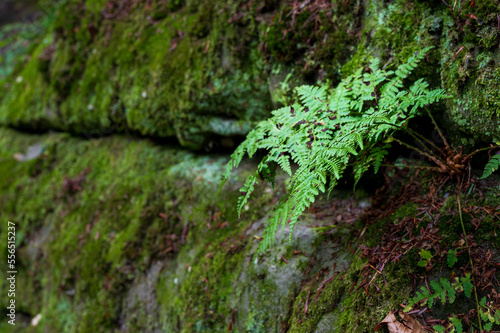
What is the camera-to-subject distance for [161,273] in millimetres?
3656

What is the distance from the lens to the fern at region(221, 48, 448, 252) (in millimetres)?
1982

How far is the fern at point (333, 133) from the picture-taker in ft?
6.50

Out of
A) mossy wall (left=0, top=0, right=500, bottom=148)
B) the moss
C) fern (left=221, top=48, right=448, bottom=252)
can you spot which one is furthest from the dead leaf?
the moss

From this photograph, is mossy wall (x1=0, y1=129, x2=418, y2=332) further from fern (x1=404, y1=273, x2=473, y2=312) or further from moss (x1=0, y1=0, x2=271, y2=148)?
moss (x1=0, y1=0, x2=271, y2=148)

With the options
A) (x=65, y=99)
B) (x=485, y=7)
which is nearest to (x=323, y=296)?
(x=485, y=7)

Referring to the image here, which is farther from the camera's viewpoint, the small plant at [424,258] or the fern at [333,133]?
the fern at [333,133]

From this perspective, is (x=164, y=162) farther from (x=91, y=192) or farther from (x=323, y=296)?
(x=323, y=296)

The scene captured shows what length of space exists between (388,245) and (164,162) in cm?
313

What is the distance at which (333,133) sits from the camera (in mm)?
2264

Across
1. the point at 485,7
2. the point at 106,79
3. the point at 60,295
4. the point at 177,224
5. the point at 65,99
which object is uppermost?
the point at 485,7

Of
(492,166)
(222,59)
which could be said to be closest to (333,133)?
(492,166)

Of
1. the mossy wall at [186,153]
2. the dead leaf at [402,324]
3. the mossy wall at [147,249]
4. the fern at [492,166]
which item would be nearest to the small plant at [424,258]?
the mossy wall at [186,153]

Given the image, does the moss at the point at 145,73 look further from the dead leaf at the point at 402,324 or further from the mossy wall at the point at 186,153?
the dead leaf at the point at 402,324

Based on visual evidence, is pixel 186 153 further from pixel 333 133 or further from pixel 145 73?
pixel 333 133
